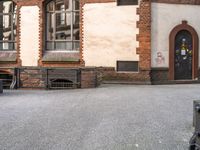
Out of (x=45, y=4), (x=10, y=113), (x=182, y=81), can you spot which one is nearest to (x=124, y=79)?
(x=182, y=81)

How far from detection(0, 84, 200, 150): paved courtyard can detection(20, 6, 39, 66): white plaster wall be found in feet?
23.9

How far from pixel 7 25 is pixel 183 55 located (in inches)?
410

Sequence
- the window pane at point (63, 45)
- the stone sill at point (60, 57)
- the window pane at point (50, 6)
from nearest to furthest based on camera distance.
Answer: the stone sill at point (60, 57), the window pane at point (63, 45), the window pane at point (50, 6)

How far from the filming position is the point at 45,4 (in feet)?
62.5

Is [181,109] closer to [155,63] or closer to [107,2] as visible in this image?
[155,63]

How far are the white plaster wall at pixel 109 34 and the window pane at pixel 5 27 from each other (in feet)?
16.5

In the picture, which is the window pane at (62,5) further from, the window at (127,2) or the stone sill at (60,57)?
the window at (127,2)

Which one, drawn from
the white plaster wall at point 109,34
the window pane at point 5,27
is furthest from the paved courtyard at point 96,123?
the window pane at point 5,27

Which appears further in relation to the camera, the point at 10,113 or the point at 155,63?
the point at 155,63

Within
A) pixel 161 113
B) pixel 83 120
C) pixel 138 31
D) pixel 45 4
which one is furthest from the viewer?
pixel 45 4

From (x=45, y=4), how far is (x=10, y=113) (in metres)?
11.2

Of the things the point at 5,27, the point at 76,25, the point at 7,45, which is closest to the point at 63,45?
the point at 76,25

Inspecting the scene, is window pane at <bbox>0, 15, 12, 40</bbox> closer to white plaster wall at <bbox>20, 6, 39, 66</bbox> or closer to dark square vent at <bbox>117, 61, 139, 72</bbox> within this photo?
white plaster wall at <bbox>20, 6, 39, 66</bbox>

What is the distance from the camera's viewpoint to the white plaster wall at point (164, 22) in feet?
57.7
